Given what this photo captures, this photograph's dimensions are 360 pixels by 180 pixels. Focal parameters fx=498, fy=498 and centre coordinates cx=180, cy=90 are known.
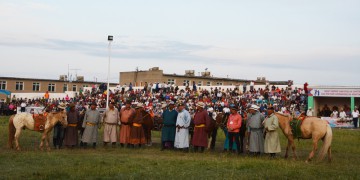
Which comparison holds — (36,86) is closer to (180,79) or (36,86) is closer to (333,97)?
(180,79)

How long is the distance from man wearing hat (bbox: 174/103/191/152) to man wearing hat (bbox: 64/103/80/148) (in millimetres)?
3665

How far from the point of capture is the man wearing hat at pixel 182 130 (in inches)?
698

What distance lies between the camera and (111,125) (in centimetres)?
1884

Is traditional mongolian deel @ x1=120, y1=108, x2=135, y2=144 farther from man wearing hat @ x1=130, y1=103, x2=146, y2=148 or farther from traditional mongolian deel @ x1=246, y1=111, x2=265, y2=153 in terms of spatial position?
traditional mongolian deel @ x1=246, y1=111, x2=265, y2=153

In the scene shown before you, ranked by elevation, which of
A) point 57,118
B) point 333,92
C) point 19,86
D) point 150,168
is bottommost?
point 150,168

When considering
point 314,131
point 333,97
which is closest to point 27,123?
point 314,131

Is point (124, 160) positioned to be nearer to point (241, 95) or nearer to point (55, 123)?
point (55, 123)

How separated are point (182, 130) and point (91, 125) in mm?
3413

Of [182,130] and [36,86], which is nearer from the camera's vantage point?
[182,130]

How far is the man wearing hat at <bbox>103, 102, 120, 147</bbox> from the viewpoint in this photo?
18703 millimetres

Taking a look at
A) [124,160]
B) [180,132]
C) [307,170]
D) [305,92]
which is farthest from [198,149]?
[305,92]

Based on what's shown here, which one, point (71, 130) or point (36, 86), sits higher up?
point (36, 86)

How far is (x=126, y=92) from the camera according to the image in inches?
1967

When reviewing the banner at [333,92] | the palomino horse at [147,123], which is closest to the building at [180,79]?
the banner at [333,92]
